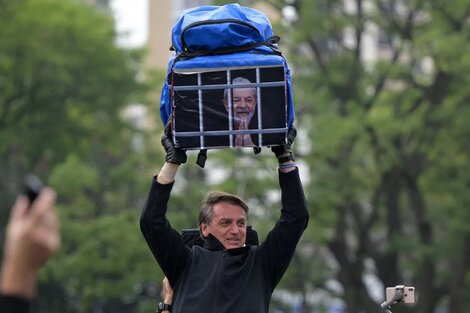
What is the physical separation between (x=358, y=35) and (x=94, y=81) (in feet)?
22.7

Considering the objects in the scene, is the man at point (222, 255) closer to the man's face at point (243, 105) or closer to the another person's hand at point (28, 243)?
the man's face at point (243, 105)

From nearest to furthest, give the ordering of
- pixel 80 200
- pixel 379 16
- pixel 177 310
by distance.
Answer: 1. pixel 177 310
2. pixel 379 16
3. pixel 80 200

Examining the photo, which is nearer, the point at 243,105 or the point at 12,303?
the point at 12,303

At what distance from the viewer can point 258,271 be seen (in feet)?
20.6

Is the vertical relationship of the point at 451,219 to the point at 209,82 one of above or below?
below

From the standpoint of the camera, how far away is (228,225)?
650 centimetres

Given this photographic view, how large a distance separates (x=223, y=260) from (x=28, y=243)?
3.24 metres

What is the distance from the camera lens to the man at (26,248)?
3123 millimetres

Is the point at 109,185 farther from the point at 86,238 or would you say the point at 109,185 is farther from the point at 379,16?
the point at 379,16

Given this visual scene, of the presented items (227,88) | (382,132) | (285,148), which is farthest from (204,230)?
(382,132)

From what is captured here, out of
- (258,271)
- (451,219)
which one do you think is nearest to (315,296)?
(451,219)

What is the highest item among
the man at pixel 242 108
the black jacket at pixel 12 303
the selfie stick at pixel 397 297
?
the man at pixel 242 108

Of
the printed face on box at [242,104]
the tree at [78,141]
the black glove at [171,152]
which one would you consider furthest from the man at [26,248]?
the tree at [78,141]

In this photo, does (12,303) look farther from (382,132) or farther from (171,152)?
(382,132)
